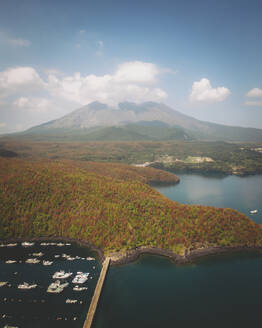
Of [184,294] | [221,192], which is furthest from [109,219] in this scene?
[221,192]

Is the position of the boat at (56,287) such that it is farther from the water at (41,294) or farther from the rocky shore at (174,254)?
the rocky shore at (174,254)

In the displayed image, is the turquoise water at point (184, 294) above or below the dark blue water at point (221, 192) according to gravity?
below

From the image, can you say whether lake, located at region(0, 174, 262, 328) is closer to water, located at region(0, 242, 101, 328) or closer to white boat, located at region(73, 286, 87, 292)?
water, located at region(0, 242, 101, 328)

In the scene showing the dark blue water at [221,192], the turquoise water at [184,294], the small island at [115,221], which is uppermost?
the small island at [115,221]

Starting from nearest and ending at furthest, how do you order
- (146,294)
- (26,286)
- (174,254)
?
(146,294) < (26,286) < (174,254)

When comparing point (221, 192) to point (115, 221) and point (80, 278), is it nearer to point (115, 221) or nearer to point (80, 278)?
point (115, 221)

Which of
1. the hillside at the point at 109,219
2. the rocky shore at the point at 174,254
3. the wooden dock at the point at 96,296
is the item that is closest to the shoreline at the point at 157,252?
the rocky shore at the point at 174,254

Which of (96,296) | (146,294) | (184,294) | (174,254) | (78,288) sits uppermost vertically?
(174,254)

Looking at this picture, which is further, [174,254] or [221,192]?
[221,192]

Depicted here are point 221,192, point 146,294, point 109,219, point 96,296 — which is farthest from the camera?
point 221,192
